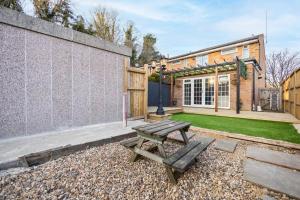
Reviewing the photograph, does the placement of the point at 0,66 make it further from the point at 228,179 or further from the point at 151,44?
the point at 151,44

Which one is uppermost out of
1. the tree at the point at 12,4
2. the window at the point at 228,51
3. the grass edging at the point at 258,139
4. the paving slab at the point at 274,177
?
the tree at the point at 12,4

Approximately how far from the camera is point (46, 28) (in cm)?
357

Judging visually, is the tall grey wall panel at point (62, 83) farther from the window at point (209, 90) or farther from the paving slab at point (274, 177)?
Answer: the window at point (209, 90)

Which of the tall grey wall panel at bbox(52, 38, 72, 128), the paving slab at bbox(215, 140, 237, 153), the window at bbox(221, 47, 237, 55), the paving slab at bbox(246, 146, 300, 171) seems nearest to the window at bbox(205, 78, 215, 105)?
the window at bbox(221, 47, 237, 55)

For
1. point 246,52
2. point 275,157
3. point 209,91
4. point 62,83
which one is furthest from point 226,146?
point 246,52

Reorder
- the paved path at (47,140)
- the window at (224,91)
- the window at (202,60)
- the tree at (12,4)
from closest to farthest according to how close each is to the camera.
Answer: the paved path at (47,140) < the tree at (12,4) < the window at (224,91) < the window at (202,60)

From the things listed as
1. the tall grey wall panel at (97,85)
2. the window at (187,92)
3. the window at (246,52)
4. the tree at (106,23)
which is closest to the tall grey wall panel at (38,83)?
the tall grey wall panel at (97,85)

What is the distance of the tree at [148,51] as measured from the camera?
2155 centimetres

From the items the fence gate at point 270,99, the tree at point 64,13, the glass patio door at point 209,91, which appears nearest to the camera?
the tree at point 64,13

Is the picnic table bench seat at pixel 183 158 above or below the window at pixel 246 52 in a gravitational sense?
below

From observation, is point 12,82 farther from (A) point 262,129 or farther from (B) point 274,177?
(A) point 262,129

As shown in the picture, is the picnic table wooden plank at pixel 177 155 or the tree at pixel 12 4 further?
the tree at pixel 12 4

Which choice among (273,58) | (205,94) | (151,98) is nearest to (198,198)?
(151,98)

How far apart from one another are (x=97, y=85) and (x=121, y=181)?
128 inches
